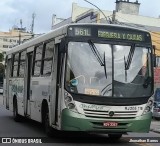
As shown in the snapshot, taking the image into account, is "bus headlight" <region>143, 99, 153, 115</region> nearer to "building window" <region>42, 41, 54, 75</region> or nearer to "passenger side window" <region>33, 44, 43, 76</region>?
"building window" <region>42, 41, 54, 75</region>

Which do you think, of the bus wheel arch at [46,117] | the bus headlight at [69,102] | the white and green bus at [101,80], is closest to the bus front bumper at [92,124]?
the white and green bus at [101,80]

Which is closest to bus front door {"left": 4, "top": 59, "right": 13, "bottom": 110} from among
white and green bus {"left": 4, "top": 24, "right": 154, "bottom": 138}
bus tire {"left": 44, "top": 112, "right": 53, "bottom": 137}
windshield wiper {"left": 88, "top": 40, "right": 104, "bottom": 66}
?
bus tire {"left": 44, "top": 112, "right": 53, "bottom": 137}

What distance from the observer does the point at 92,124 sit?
37.3 feet

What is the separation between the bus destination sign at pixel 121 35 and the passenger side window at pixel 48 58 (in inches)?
66.9

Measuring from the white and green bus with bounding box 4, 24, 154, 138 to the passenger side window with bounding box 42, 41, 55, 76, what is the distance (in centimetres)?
36

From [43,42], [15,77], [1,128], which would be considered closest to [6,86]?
[15,77]

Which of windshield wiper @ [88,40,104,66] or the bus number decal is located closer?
the bus number decal

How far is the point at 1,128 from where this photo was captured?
51.4 ft

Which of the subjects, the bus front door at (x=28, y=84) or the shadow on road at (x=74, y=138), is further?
the bus front door at (x=28, y=84)

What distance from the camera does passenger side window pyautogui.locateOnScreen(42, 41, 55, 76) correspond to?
13.1 meters

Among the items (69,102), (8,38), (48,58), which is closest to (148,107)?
(69,102)

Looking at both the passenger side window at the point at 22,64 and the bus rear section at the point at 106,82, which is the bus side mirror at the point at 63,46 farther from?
the passenger side window at the point at 22,64

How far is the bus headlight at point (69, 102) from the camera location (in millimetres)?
11366

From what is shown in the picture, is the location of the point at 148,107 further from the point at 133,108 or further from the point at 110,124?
the point at 110,124
